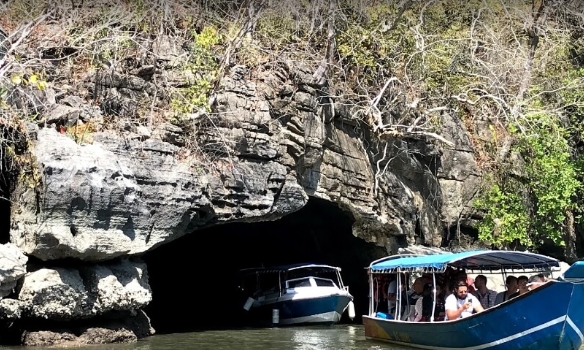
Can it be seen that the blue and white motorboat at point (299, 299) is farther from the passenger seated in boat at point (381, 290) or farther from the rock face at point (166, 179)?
the passenger seated in boat at point (381, 290)

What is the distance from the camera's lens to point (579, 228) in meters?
20.8

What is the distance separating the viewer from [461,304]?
11352 mm

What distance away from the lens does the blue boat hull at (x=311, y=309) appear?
17656mm

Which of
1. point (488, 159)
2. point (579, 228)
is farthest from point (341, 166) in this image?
point (579, 228)

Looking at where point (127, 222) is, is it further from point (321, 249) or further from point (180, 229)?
point (321, 249)

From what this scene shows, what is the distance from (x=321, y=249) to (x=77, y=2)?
10.4 meters

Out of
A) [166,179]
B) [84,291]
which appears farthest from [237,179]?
[84,291]

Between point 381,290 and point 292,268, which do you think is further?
point 292,268

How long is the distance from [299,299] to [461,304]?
702 cm

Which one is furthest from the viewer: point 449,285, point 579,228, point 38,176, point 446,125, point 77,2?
point 579,228

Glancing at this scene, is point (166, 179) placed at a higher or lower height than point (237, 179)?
lower

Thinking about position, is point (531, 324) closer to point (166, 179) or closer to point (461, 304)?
point (461, 304)

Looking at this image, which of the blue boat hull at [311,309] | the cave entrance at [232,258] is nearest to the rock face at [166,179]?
the cave entrance at [232,258]

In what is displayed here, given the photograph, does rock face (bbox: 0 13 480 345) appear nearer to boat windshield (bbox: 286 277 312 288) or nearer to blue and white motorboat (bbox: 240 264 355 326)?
blue and white motorboat (bbox: 240 264 355 326)
